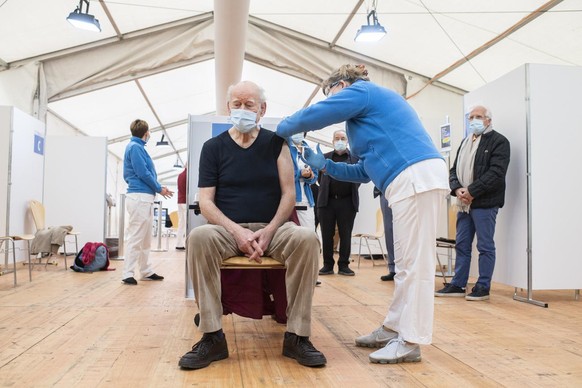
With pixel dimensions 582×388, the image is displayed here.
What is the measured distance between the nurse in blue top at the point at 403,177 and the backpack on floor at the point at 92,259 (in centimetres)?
385

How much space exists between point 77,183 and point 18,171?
1480 mm

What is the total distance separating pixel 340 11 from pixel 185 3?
2.38 meters

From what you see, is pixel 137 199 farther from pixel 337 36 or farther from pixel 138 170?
pixel 337 36

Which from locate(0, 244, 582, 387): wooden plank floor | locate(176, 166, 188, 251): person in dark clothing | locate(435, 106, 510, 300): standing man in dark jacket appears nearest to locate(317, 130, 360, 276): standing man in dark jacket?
locate(0, 244, 582, 387): wooden plank floor

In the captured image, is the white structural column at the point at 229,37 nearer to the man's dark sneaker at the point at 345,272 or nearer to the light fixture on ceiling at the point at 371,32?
the light fixture on ceiling at the point at 371,32

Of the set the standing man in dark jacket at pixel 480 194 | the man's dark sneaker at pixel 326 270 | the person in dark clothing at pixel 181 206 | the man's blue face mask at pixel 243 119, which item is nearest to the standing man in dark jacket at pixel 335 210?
the man's dark sneaker at pixel 326 270

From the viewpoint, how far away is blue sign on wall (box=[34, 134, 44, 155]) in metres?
5.84

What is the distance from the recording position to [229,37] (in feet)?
20.0

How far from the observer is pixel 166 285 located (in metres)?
4.23

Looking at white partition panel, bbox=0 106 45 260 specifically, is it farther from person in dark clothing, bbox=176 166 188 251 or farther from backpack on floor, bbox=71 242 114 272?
person in dark clothing, bbox=176 166 188 251

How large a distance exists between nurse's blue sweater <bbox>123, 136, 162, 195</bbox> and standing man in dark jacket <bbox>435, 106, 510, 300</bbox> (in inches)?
101

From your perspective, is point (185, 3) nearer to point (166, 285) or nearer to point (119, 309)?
point (166, 285)

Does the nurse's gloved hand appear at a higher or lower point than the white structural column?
lower

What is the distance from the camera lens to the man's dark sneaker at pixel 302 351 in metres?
1.90
